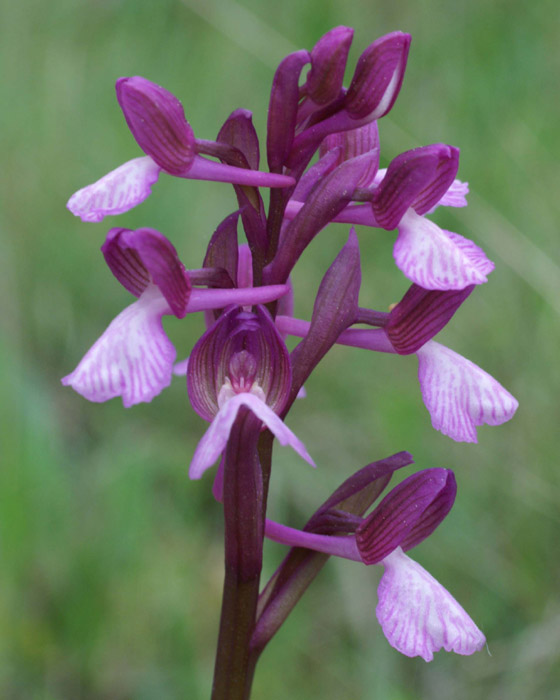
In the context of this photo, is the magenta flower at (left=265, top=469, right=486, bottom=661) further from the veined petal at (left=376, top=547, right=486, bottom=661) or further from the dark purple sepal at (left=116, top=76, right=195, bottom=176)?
the dark purple sepal at (left=116, top=76, right=195, bottom=176)

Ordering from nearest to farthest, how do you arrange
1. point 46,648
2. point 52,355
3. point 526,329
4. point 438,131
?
point 46,648
point 526,329
point 52,355
point 438,131

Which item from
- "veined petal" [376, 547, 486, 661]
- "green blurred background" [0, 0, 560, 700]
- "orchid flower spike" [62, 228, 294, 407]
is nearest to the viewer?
"orchid flower spike" [62, 228, 294, 407]

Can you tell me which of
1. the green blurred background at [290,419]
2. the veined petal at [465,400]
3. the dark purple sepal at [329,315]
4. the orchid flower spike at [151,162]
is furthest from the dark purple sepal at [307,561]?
the green blurred background at [290,419]

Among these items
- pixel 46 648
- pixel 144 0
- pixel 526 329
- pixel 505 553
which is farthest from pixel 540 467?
pixel 144 0

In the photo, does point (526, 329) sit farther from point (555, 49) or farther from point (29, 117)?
point (29, 117)

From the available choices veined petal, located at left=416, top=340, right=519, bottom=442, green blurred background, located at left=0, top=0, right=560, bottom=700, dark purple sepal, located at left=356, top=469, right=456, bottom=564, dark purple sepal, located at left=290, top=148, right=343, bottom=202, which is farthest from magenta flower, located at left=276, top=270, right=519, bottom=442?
green blurred background, located at left=0, top=0, right=560, bottom=700

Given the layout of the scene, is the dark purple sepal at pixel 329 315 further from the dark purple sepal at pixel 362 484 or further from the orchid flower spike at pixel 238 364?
the dark purple sepal at pixel 362 484

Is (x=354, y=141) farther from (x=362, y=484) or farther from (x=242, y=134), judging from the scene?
(x=362, y=484)
